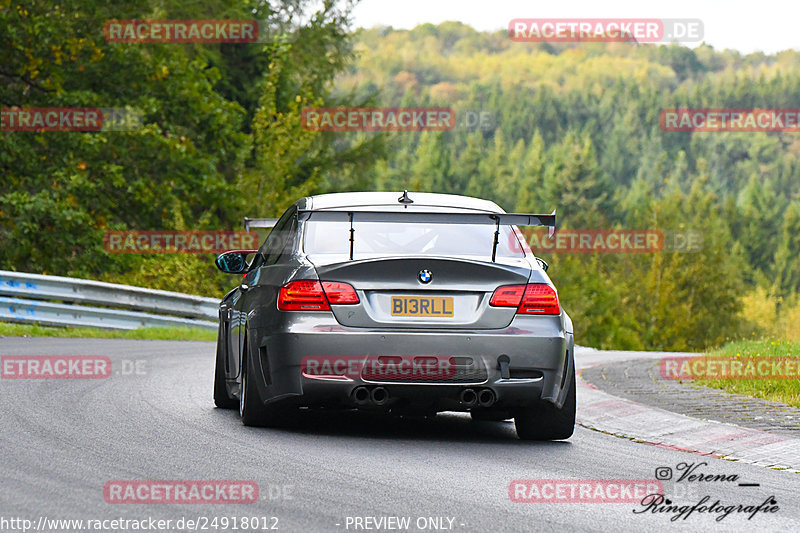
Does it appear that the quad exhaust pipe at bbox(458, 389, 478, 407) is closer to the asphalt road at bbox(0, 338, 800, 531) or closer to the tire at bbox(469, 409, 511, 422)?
the asphalt road at bbox(0, 338, 800, 531)

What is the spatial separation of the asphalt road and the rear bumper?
0.32 metres

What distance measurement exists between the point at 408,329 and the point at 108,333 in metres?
12.8

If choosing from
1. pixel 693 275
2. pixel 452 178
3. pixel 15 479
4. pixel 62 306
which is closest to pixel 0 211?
pixel 62 306

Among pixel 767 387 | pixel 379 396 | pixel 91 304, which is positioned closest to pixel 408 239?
pixel 379 396

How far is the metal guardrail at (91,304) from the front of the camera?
19297mm

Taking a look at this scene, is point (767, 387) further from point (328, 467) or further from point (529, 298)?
point (328, 467)

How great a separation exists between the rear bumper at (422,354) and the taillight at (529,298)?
0.21ft

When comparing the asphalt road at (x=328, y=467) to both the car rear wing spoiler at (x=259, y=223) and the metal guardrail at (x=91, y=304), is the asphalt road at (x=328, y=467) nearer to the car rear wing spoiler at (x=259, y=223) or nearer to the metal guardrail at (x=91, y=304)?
the car rear wing spoiler at (x=259, y=223)

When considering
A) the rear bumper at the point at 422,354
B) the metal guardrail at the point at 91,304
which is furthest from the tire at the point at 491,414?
the metal guardrail at the point at 91,304

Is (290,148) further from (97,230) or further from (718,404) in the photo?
(718,404)

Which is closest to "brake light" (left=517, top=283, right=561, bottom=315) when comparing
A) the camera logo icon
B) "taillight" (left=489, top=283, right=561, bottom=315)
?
"taillight" (left=489, top=283, right=561, bottom=315)

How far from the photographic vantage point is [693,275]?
92.9 metres

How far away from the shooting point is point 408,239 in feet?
26.7

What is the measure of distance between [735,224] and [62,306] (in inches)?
5164
